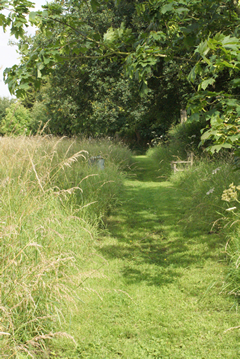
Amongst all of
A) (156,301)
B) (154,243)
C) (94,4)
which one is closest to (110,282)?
(156,301)

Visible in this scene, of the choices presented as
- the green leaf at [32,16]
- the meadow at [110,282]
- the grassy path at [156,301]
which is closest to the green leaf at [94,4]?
the green leaf at [32,16]

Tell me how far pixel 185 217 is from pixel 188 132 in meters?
6.14

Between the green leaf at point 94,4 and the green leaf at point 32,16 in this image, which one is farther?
the green leaf at point 94,4

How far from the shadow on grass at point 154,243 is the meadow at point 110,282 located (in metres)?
0.02

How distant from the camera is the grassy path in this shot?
2.64m

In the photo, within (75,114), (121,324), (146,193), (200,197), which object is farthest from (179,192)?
(75,114)

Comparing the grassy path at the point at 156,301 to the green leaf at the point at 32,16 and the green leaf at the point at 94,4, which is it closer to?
the green leaf at the point at 32,16

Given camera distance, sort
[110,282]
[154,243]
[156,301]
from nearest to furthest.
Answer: [156,301] → [110,282] → [154,243]

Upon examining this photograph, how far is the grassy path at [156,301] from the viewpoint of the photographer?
264cm

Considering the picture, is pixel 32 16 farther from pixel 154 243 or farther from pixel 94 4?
pixel 154 243

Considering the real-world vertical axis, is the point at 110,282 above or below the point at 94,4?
below

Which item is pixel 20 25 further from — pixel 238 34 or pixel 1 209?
pixel 238 34

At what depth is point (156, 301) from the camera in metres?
3.36

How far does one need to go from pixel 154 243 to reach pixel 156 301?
5.82 ft
